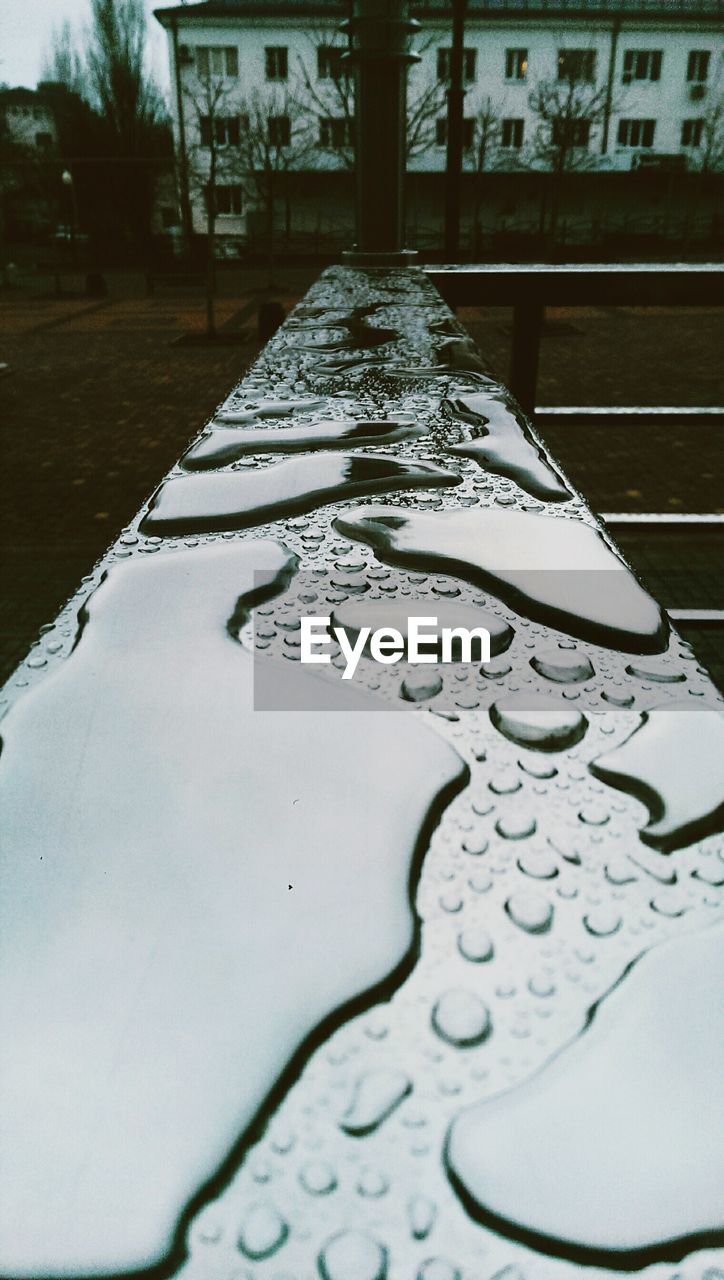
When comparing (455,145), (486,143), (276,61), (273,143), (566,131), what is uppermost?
(276,61)

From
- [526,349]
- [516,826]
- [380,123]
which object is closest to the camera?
[516,826]

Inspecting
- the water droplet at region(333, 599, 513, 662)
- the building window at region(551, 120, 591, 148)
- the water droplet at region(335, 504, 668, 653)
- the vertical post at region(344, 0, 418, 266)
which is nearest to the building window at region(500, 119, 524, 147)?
the building window at region(551, 120, 591, 148)

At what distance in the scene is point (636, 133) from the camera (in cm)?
3947

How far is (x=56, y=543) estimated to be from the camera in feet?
18.9

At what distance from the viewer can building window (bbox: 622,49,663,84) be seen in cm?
3809

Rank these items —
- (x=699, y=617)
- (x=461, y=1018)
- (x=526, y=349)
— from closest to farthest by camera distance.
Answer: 1. (x=461, y=1018)
2. (x=699, y=617)
3. (x=526, y=349)

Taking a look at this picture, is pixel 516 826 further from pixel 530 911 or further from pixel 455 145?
pixel 455 145

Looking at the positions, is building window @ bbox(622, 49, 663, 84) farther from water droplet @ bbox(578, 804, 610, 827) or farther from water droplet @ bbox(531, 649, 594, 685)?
water droplet @ bbox(578, 804, 610, 827)

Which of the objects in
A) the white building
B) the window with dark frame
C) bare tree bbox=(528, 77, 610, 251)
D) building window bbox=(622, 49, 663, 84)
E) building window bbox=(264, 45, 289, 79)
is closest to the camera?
bare tree bbox=(528, 77, 610, 251)

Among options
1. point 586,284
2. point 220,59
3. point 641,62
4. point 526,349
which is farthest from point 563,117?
point 586,284

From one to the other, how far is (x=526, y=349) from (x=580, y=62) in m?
39.2

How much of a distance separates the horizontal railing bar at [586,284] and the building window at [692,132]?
4241 centimetres

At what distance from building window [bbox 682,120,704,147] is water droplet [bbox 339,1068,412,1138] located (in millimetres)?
46160

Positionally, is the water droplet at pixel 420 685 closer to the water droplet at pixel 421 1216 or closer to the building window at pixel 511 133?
the water droplet at pixel 421 1216
